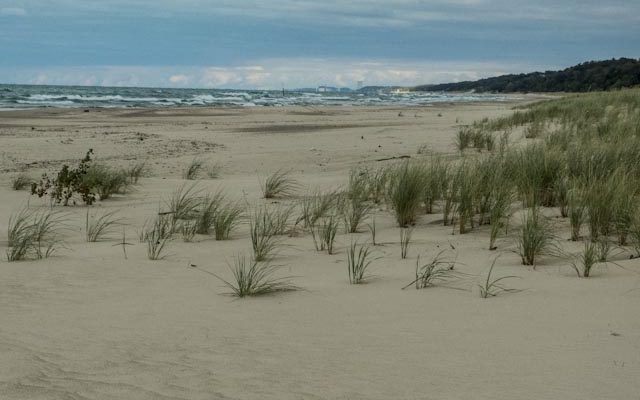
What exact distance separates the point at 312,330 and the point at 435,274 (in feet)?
3.61

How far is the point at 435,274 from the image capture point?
3938 millimetres

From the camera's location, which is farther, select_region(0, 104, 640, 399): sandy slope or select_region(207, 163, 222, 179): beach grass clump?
select_region(207, 163, 222, 179): beach grass clump

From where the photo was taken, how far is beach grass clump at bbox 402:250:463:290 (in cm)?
379

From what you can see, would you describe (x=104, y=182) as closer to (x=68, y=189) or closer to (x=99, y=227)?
(x=68, y=189)

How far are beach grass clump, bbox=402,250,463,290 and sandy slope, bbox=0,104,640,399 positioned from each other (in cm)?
9

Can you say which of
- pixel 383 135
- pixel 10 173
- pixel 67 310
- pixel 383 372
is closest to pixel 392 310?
pixel 383 372

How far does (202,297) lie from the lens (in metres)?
3.66

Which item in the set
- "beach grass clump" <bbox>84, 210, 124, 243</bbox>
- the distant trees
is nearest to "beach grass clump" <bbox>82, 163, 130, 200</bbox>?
"beach grass clump" <bbox>84, 210, 124, 243</bbox>

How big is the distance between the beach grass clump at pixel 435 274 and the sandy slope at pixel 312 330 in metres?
0.09

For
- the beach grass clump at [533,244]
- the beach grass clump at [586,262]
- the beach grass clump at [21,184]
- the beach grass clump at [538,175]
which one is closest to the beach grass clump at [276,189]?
the beach grass clump at [538,175]

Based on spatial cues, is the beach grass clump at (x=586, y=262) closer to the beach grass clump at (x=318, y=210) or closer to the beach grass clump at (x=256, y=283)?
the beach grass clump at (x=256, y=283)

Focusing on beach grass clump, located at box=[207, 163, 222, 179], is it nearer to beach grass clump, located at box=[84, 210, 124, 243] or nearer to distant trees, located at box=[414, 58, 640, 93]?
beach grass clump, located at box=[84, 210, 124, 243]

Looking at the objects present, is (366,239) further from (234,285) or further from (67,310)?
(67,310)

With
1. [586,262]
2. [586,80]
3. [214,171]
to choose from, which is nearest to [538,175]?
[586,262]
